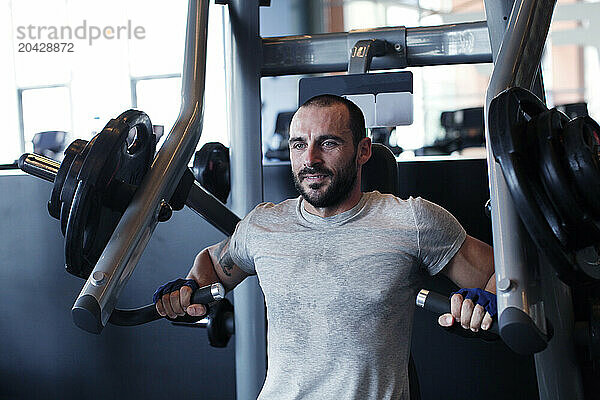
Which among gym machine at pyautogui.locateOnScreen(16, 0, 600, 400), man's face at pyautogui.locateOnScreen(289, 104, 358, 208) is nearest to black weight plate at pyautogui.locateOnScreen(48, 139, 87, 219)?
gym machine at pyautogui.locateOnScreen(16, 0, 600, 400)

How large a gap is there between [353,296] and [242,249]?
316mm

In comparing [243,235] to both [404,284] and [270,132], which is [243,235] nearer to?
[404,284]

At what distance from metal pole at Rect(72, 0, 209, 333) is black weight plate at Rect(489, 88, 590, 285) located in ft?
2.44

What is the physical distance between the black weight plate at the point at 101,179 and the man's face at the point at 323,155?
0.33 m

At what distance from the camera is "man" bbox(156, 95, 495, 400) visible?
148cm

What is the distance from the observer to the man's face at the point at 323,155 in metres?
1.56

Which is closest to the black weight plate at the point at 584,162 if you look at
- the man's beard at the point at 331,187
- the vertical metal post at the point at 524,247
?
the vertical metal post at the point at 524,247

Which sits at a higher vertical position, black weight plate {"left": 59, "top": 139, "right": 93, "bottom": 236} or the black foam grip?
black weight plate {"left": 59, "top": 139, "right": 93, "bottom": 236}

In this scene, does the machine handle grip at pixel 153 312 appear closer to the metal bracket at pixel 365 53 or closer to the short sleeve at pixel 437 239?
the short sleeve at pixel 437 239

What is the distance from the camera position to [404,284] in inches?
59.7

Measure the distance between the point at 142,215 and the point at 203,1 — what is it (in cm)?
68

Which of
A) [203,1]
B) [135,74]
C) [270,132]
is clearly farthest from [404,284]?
[270,132]

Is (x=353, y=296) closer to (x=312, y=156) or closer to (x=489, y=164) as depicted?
(x=312, y=156)

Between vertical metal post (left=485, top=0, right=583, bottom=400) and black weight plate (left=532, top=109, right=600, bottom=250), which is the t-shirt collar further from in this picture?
black weight plate (left=532, top=109, right=600, bottom=250)
